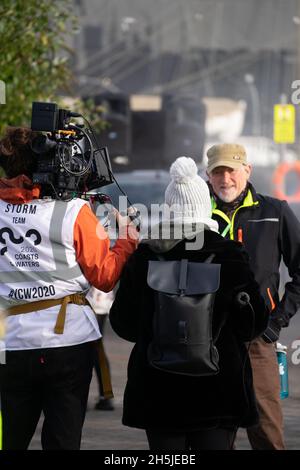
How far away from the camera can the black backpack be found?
160 inches

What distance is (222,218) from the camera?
5.24m

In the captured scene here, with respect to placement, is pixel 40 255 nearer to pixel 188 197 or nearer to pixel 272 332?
pixel 188 197

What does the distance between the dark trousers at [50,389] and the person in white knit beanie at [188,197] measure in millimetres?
628

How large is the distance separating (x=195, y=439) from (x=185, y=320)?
436 millimetres

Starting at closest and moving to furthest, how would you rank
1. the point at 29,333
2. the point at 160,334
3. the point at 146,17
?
1. the point at 160,334
2. the point at 29,333
3. the point at 146,17

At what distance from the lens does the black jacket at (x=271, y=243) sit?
5.20 m

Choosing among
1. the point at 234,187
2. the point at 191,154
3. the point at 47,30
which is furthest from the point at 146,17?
the point at 234,187

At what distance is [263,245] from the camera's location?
17.1ft

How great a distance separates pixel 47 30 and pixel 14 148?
5.84m

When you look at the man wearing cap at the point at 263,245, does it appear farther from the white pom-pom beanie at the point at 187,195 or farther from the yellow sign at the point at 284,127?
the yellow sign at the point at 284,127

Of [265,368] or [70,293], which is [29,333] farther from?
[265,368]

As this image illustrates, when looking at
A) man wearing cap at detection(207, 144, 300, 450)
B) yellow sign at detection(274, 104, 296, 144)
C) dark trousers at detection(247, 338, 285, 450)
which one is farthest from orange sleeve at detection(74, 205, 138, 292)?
yellow sign at detection(274, 104, 296, 144)

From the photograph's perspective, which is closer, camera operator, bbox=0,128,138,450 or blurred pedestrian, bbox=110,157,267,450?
blurred pedestrian, bbox=110,157,267,450

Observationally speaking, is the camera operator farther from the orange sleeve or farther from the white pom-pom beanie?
the white pom-pom beanie
